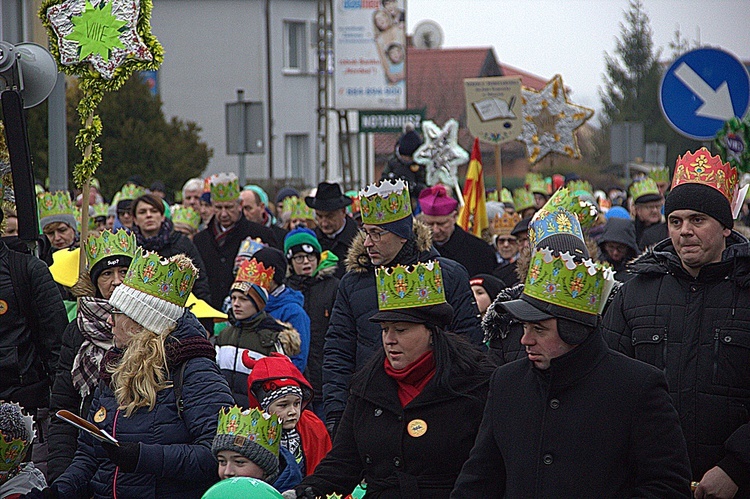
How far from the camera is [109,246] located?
21.3 ft

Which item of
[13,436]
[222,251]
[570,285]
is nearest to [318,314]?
[222,251]

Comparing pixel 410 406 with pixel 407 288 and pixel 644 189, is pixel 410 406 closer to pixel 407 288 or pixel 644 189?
pixel 407 288

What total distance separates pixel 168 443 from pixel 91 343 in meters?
1.03

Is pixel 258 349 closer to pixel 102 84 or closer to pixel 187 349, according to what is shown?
pixel 102 84

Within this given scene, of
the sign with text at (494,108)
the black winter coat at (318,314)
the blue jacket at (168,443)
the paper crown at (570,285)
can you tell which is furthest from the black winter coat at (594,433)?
the sign with text at (494,108)

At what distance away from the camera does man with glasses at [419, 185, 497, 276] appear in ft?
31.2

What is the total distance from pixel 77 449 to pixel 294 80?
3433 cm

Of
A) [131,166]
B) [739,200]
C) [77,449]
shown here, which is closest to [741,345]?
[739,200]

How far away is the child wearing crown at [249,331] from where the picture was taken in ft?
25.5

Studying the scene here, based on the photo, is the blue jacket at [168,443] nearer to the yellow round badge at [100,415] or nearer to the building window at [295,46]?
the yellow round badge at [100,415]

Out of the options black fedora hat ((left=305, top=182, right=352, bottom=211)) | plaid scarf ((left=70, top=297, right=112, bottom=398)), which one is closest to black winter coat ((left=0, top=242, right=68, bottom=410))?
plaid scarf ((left=70, top=297, right=112, bottom=398))

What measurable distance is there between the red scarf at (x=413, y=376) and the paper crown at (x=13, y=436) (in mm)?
1846

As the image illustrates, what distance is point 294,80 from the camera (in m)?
39.1

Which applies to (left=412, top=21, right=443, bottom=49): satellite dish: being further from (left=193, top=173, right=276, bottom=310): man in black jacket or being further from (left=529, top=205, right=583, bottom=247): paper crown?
(left=529, top=205, right=583, bottom=247): paper crown
